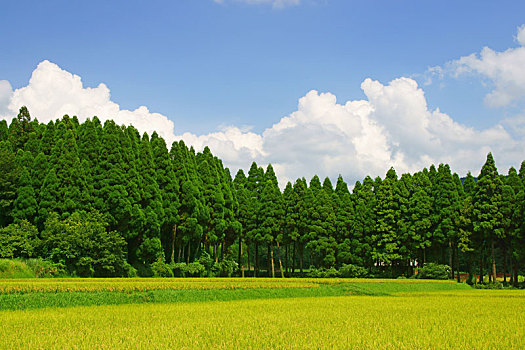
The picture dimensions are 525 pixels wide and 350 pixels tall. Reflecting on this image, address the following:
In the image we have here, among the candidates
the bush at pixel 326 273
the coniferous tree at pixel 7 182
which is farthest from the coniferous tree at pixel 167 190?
the bush at pixel 326 273

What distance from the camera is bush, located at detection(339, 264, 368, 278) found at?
4994 cm

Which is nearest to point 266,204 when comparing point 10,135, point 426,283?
point 426,283

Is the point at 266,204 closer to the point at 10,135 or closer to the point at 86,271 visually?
the point at 86,271

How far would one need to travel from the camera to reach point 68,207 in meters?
36.4

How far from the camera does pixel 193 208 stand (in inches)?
1805

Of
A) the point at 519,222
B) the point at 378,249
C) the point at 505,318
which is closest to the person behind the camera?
the point at 505,318

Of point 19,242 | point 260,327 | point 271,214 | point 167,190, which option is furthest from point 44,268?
point 271,214

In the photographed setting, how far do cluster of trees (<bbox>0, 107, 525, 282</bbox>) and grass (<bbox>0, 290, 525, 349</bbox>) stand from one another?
58.1 feet

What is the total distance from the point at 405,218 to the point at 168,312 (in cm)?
3867

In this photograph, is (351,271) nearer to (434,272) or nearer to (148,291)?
(434,272)

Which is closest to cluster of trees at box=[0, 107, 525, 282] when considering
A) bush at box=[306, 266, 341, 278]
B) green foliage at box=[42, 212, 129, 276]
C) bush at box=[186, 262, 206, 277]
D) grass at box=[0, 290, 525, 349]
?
green foliage at box=[42, 212, 129, 276]

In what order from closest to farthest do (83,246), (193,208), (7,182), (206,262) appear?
(83,246) → (7,182) → (193,208) → (206,262)

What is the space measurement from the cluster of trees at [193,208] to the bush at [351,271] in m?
0.26

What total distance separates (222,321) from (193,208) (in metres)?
30.9
